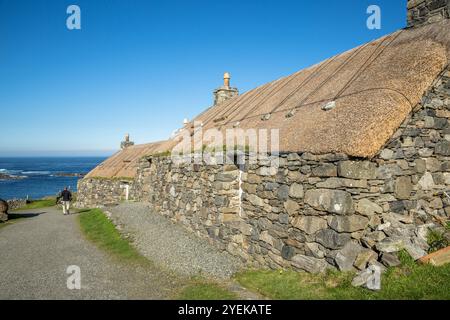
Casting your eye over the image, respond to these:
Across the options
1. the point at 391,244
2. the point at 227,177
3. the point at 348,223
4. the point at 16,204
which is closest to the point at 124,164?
the point at 16,204

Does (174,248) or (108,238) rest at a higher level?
(174,248)

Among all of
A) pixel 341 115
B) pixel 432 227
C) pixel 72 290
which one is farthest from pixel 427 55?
pixel 72 290

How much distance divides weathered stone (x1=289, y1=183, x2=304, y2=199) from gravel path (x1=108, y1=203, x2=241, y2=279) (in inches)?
92.8

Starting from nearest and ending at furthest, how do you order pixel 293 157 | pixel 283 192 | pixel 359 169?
pixel 359 169 → pixel 293 157 → pixel 283 192

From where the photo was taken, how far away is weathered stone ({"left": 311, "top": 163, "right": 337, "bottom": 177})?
5.53 m

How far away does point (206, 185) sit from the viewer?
9.42 meters

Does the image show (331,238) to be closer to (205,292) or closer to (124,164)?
(205,292)

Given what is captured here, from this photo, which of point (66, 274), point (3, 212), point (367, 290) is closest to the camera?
point (367, 290)

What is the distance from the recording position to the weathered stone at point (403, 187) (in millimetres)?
5750

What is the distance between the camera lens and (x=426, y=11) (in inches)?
292

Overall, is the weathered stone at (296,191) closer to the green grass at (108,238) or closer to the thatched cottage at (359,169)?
the thatched cottage at (359,169)

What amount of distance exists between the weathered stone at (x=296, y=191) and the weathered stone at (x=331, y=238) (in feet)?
2.59

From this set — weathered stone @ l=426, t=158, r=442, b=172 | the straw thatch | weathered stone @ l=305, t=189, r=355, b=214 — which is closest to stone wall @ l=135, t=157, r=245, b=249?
weathered stone @ l=305, t=189, r=355, b=214

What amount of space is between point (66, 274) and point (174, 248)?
280cm
